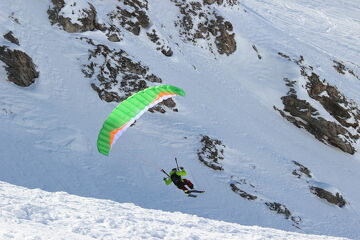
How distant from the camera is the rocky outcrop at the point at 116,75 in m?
27.3

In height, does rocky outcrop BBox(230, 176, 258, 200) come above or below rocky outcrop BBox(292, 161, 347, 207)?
above

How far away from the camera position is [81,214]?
12.5 meters

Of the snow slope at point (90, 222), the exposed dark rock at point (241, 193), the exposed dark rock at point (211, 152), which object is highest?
the snow slope at point (90, 222)

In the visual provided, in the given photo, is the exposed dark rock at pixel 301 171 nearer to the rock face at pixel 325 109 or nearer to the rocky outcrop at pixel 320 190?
the rocky outcrop at pixel 320 190

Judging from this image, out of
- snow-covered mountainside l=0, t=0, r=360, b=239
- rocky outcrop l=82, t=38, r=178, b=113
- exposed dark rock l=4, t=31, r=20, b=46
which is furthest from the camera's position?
rocky outcrop l=82, t=38, r=178, b=113

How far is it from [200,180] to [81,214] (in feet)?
43.0

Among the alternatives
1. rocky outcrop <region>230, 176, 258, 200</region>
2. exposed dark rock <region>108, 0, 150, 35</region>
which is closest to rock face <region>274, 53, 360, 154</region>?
rocky outcrop <region>230, 176, 258, 200</region>

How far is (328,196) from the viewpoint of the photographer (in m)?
28.7

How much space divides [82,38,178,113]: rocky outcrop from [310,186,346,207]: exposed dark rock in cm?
1021

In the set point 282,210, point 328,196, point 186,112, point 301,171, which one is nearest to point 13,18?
point 186,112

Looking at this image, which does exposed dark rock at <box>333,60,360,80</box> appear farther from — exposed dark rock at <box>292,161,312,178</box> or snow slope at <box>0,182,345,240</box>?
snow slope at <box>0,182,345,240</box>

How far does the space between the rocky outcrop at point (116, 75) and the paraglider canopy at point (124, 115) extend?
11886mm

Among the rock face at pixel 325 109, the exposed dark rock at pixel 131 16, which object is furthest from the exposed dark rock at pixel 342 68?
the exposed dark rock at pixel 131 16

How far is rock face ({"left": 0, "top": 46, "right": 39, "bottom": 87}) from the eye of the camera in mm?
24750
